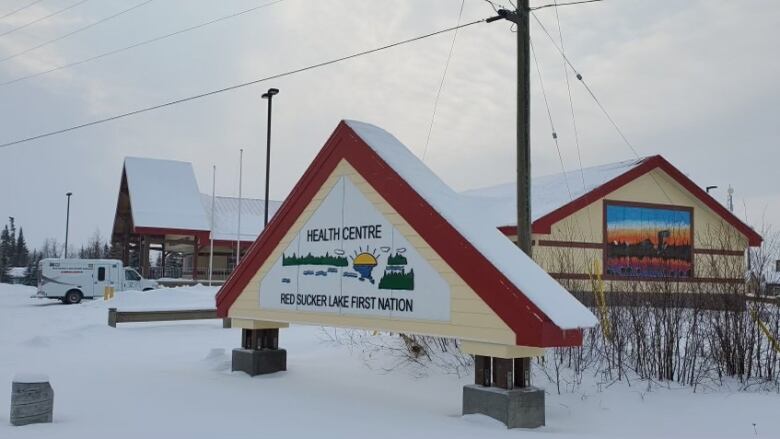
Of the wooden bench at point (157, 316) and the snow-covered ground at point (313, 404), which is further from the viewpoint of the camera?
the wooden bench at point (157, 316)

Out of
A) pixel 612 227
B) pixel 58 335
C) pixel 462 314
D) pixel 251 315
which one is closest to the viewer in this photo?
pixel 462 314

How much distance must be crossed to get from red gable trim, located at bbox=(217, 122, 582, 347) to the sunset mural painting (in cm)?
1476

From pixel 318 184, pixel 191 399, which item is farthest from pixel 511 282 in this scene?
→ pixel 191 399

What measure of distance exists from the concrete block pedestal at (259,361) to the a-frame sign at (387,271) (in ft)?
0.07

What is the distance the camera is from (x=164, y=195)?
4403 cm

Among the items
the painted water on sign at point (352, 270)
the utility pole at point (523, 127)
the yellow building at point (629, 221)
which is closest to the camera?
the painted water on sign at point (352, 270)

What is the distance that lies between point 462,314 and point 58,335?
13964 mm

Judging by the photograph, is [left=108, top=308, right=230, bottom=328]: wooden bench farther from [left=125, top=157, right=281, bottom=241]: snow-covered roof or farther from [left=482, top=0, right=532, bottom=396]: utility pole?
[left=125, top=157, right=281, bottom=241]: snow-covered roof

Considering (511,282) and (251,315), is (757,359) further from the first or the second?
(251,315)

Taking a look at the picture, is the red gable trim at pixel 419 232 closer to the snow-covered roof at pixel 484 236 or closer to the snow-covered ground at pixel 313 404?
the snow-covered roof at pixel 484 236

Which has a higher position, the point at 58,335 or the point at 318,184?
the point at 318,184

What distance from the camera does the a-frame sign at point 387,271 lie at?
841cm

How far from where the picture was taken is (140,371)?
13047 millimetres

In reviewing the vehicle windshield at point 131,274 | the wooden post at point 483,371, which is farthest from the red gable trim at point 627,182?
the vehicle windshield at point 131,274
